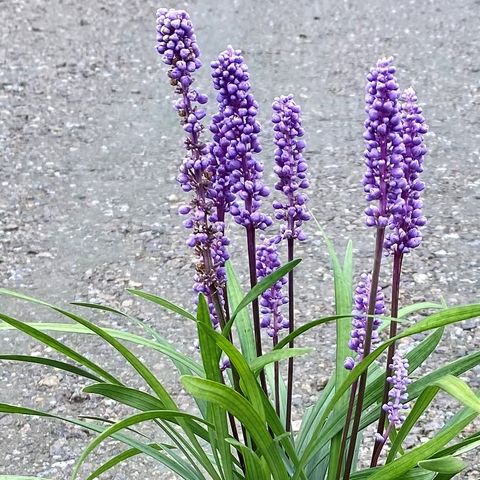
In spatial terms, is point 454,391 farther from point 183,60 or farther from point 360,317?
point 183,60

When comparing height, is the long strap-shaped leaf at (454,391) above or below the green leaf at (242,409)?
below

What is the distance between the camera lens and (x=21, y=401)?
3.54m

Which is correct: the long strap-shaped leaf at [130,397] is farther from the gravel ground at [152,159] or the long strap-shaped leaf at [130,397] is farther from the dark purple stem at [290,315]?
the gravel ground at [152,159]

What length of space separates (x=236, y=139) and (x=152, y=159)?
352 centimetres

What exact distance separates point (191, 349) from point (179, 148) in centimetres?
191

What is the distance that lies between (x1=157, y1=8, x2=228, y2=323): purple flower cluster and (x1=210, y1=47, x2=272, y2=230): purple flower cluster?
4cm

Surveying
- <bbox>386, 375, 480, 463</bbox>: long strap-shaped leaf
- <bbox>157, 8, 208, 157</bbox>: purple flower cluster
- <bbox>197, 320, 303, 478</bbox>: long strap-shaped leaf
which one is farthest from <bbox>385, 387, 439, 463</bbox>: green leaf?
<bbox>157, 8, 208, 157</bbox>: purple flower cluster

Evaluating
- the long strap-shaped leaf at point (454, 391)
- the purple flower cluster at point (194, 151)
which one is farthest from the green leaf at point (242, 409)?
the long strap-shaped leaf at point (454, 391)

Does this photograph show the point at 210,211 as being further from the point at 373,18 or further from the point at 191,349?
the point at 373,18

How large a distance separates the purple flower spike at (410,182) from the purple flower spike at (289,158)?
0.23 m

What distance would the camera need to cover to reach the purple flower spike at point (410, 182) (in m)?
1.74

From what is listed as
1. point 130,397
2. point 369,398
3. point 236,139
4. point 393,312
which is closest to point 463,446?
point 369,398

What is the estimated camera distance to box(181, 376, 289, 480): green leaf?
1682mm

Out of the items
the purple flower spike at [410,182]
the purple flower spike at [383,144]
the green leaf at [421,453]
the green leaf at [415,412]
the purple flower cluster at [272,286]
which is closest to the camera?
the purple flower spike at [383,144]
